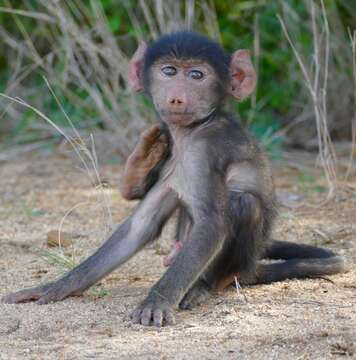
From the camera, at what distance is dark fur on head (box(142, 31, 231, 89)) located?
15.8ft

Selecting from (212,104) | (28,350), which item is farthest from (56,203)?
(28,350)

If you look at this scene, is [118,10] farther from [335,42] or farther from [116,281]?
[116,281]

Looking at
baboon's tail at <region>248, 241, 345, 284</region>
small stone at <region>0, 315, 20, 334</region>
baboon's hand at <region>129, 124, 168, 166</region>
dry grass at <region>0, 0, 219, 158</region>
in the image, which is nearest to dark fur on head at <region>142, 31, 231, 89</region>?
baboon's hand at <region>129, 124, 168, 166</region>

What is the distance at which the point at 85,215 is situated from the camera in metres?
6.79

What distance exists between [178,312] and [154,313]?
30cm

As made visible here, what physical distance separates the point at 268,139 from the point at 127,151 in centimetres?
129

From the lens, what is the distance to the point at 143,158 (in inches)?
193

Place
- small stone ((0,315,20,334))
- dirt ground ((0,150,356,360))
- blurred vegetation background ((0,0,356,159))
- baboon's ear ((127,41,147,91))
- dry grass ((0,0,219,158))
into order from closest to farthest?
dirt ground ((0,150,356,360)) → small stone ((0,315,20,334)) → baboon's ear ((127,41,147,91)) → dry grass ((0,0,219,158)) → blurred vegetation background ((0,0,356,159))

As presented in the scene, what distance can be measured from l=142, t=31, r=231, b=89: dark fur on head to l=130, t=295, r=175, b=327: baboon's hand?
1.25m

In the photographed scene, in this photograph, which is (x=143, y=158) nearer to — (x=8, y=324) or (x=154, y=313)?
(x=154, y=313)

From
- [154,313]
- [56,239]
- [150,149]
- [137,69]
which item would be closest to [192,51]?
[137,69]

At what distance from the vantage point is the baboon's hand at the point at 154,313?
13.6 ft

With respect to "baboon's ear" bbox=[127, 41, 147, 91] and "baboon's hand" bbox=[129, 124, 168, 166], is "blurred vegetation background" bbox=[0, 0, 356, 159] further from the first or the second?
"baboon's hand" bbox=[129, 124, 168, 166]

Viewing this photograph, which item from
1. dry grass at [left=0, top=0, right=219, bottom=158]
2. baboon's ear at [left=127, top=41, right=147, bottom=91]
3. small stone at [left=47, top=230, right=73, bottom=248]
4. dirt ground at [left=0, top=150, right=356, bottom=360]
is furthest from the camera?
dry grass at [left=0, top=0, right=219, bottom=158]
